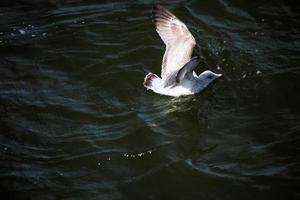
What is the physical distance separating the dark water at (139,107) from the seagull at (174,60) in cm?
19

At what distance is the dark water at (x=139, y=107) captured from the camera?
22.2 ft

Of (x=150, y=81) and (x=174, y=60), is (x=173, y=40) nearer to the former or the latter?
(x=174, y=60)

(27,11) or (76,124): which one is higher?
(27,11)

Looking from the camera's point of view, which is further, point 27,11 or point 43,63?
point 27,11

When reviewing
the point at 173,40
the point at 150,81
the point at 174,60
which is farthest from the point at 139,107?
the point at 173,40

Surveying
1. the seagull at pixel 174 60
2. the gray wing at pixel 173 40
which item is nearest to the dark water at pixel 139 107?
the seagull at pixel 174 60

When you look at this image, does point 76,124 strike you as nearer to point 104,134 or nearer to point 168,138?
point 104,134

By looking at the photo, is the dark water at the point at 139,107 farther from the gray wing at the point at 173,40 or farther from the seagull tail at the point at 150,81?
the gray wing at the point at 173,40

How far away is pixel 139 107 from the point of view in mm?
8344

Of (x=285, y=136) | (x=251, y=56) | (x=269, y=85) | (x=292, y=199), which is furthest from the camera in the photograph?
(x=251, y=56)

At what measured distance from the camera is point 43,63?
9172 millimetres

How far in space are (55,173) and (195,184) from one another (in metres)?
1.77

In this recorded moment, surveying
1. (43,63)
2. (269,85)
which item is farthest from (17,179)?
(269,85)

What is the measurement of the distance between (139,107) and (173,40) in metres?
1.20
